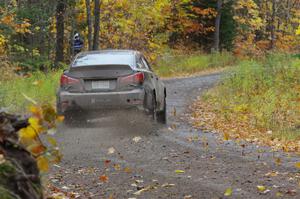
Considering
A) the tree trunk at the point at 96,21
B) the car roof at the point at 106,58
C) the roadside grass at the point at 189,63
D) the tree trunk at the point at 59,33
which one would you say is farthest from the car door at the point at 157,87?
the roadside grass at the point at 189,63

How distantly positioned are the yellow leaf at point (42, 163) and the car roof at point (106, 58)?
774cm

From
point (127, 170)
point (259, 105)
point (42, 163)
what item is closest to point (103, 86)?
point (127, 170)

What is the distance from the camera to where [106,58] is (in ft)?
40.5

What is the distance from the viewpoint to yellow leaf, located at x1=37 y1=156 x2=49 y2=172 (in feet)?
14.1

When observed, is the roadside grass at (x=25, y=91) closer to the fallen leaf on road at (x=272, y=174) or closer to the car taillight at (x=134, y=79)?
the car taillight at (x=134, y=79)

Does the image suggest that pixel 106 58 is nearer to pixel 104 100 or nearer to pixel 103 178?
pixel 104 100

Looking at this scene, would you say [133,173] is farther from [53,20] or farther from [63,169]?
[53,20]

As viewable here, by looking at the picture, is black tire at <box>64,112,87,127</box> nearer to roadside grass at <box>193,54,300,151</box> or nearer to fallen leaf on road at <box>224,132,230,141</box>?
roadside grass at <box>193,54,300,151</box>

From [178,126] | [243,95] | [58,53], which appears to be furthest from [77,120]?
[58,53]

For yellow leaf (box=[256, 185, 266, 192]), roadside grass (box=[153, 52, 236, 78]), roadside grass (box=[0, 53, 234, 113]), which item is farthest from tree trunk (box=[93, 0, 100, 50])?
yellow leaf (box=[256, 185, 266, 192])

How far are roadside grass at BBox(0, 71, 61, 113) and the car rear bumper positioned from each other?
8.09 feet

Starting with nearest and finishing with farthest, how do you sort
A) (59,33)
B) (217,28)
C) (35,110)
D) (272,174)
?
(35,110), (272,174), (59,33), (217,28)

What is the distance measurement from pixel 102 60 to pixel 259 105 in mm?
5254

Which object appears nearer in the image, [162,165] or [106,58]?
[162,165]
